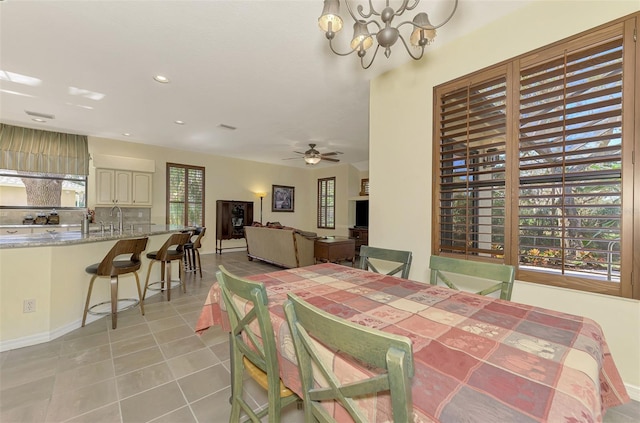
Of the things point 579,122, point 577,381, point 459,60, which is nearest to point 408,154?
point 459,60

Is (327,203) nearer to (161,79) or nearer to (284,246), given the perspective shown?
(284,246)

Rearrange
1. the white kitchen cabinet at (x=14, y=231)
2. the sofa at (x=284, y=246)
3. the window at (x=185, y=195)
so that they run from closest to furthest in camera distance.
A: the white kitchen cabinet at (x=14, y=231) → the sofa at (x=284, y=246) → the window at (x=185, y=195)

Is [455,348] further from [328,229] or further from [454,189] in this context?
[328,229]

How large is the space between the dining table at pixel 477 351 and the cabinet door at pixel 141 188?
5641 mm

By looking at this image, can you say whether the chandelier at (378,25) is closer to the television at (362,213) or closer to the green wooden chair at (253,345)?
Result: the green wooden chair at (253,345)

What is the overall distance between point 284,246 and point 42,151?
5131mm

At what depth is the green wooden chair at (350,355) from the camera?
57 cm

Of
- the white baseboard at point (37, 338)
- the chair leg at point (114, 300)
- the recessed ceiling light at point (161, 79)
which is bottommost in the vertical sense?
the white baseboard at point (37, 338)

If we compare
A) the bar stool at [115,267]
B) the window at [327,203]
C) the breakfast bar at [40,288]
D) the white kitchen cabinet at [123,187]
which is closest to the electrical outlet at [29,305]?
the breakfast bar at [40,288]

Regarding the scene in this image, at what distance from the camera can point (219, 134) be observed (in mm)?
5332

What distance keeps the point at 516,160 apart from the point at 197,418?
2.78 m

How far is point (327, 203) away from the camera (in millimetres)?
8844

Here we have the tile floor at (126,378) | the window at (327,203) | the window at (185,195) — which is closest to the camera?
the tile floor at (126,378)

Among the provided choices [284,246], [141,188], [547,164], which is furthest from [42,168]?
[547,164]
